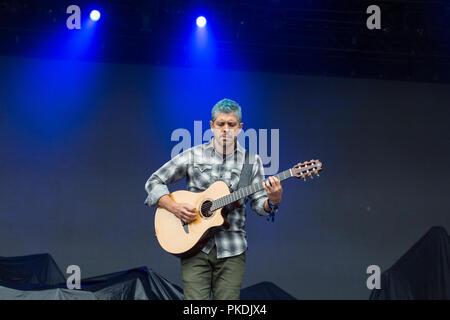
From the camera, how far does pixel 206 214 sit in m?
3.15

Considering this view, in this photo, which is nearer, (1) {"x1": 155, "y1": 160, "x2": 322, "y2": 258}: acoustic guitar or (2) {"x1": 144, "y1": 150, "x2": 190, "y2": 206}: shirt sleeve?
(1) {"x1": 155, "y1": 160, "x2": 322, "y2": 258}: acoustic guitar

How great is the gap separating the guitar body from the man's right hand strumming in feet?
0.11

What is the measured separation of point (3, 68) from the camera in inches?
265

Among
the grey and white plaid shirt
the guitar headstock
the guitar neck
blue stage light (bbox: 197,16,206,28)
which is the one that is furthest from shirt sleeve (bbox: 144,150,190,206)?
blue stage light (bbox: 197,16,206,28)

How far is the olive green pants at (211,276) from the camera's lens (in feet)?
9.93

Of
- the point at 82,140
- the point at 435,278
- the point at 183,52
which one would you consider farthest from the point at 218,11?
the point at 435,278

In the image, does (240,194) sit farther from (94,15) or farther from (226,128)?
(94,15)

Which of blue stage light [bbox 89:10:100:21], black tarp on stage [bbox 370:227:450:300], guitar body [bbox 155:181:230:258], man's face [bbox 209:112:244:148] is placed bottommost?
black tarp on stage [bbox 370:227:450:300]

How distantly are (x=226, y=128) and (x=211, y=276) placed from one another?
0.89 m

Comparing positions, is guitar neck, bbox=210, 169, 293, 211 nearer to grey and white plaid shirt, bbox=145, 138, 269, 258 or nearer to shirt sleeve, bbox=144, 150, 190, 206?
grey and white plaid shirt, bbox=145, 138, 269, 258

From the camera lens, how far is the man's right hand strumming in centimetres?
317

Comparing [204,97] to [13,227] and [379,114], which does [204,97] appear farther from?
[13,227]

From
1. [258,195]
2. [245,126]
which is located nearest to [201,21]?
[245,126]

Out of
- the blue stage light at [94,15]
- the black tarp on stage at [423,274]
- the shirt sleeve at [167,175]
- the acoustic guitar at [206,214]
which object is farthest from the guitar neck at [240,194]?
the blue stage light at [94,15]
